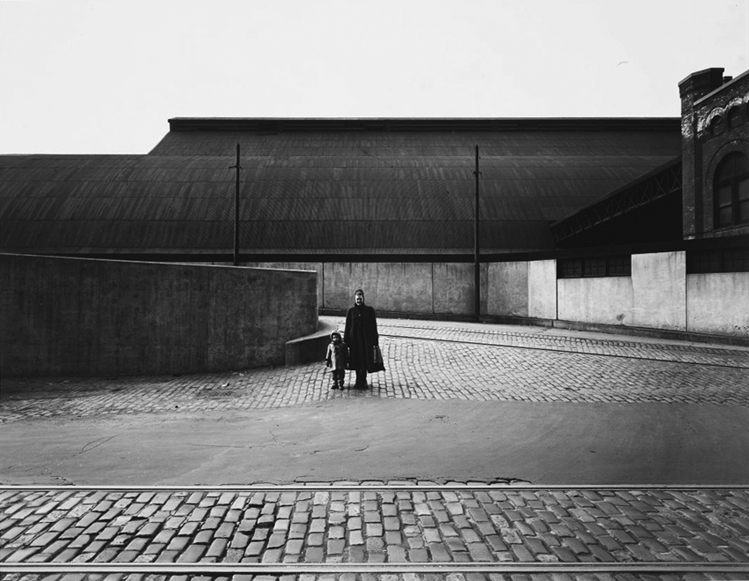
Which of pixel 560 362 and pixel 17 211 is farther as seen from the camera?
pixel 17 211

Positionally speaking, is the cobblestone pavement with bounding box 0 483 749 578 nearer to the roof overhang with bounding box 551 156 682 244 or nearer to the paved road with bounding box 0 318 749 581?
the paved road with bounding box 0 318 749 581

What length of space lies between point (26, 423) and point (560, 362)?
35.6 feet

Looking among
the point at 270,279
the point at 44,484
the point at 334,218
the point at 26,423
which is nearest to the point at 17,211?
the point at 334,218

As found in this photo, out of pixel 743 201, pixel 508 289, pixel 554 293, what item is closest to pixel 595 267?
pixel 554 293

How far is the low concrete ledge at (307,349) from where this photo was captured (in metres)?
11.8

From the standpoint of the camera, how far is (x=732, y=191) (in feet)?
64.2

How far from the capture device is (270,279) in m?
12.2

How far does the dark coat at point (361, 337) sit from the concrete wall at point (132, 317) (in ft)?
11.7

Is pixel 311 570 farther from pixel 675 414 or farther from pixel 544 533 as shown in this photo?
pixel 675 414

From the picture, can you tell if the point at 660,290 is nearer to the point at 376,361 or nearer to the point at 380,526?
the point at 376,361

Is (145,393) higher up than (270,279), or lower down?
lower down

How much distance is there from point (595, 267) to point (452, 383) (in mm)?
12183

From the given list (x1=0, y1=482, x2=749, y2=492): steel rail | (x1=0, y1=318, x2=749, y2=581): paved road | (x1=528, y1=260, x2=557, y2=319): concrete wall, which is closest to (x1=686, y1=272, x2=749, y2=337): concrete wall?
(x1=528, y1=260, x2=557, y2=319): concrete wall

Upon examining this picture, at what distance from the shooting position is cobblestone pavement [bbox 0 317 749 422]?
340 inches
